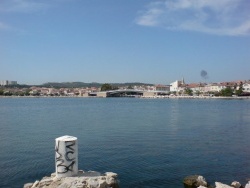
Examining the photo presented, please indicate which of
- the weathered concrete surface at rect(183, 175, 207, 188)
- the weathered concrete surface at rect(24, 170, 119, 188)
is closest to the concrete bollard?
the weathered concrete surface at rect(24, 170, 119, 188)

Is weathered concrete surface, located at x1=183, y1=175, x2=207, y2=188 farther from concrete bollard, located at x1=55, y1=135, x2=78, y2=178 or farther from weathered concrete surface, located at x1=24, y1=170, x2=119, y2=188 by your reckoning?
concrete bollard, located at x1=55, y1=135, x2=78, y2=178

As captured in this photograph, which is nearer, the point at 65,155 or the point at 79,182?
the point at 79,182

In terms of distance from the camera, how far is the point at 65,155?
1236 cm

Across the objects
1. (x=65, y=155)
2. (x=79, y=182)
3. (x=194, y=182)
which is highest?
(x=65, y=155)

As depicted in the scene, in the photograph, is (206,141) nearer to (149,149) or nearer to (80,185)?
(149,149)

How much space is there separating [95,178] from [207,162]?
32.0ft

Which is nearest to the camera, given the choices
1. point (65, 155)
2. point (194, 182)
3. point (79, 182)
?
point (79, 182)

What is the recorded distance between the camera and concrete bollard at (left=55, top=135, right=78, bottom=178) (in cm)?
1230

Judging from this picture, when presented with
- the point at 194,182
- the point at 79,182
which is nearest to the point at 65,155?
the point at 79,182

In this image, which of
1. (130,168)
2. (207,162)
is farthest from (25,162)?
(207,162)

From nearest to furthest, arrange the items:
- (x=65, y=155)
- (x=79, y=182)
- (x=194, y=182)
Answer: (x=79, y=182)
(x=65, y=155)
(x=194, y=182)

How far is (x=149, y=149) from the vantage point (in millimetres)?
23250

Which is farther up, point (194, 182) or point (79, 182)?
point (79, 182)

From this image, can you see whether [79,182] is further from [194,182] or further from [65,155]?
[194,182]
